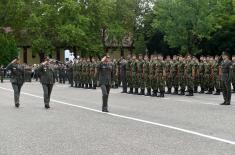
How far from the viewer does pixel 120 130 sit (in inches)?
567

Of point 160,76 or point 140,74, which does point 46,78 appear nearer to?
point 160,76

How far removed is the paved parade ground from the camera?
11.4 metres

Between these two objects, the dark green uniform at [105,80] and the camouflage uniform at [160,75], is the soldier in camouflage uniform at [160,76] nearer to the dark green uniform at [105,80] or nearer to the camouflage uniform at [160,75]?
the camouflage uniform at [160,75]

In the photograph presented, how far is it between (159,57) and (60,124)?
1368 cm

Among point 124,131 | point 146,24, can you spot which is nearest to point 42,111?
point 124,131

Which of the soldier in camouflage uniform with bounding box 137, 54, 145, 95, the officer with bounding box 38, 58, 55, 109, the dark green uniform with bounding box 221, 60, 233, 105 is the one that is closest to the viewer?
the officer with bounding box 38, 58, 55, 109

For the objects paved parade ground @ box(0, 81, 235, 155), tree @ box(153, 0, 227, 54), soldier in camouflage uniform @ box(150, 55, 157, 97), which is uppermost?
tree @ box(153, 0, 227, 54)

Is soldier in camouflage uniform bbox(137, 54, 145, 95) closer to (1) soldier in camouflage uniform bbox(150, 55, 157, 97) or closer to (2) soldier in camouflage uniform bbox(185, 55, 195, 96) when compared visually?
(1) soldier in camouflage uniform bbox(150, 55, 157, 97)

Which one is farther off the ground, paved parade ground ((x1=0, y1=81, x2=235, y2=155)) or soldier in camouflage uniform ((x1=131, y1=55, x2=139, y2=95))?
soldier in camouflage uniform ((x1=131, y1=55, x2=139, y2=95))

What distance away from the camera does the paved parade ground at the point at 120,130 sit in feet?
37.3

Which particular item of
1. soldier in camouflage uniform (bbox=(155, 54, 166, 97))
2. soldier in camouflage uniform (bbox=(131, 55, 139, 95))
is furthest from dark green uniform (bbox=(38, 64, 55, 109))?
soldier in camouflage uniform (bbox=(131, 55, 139, 95))

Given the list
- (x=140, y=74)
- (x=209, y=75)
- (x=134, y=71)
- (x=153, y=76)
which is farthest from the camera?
(x=134, y=71)

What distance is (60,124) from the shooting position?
52.0 feet

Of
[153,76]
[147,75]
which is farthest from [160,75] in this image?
[147,75]
